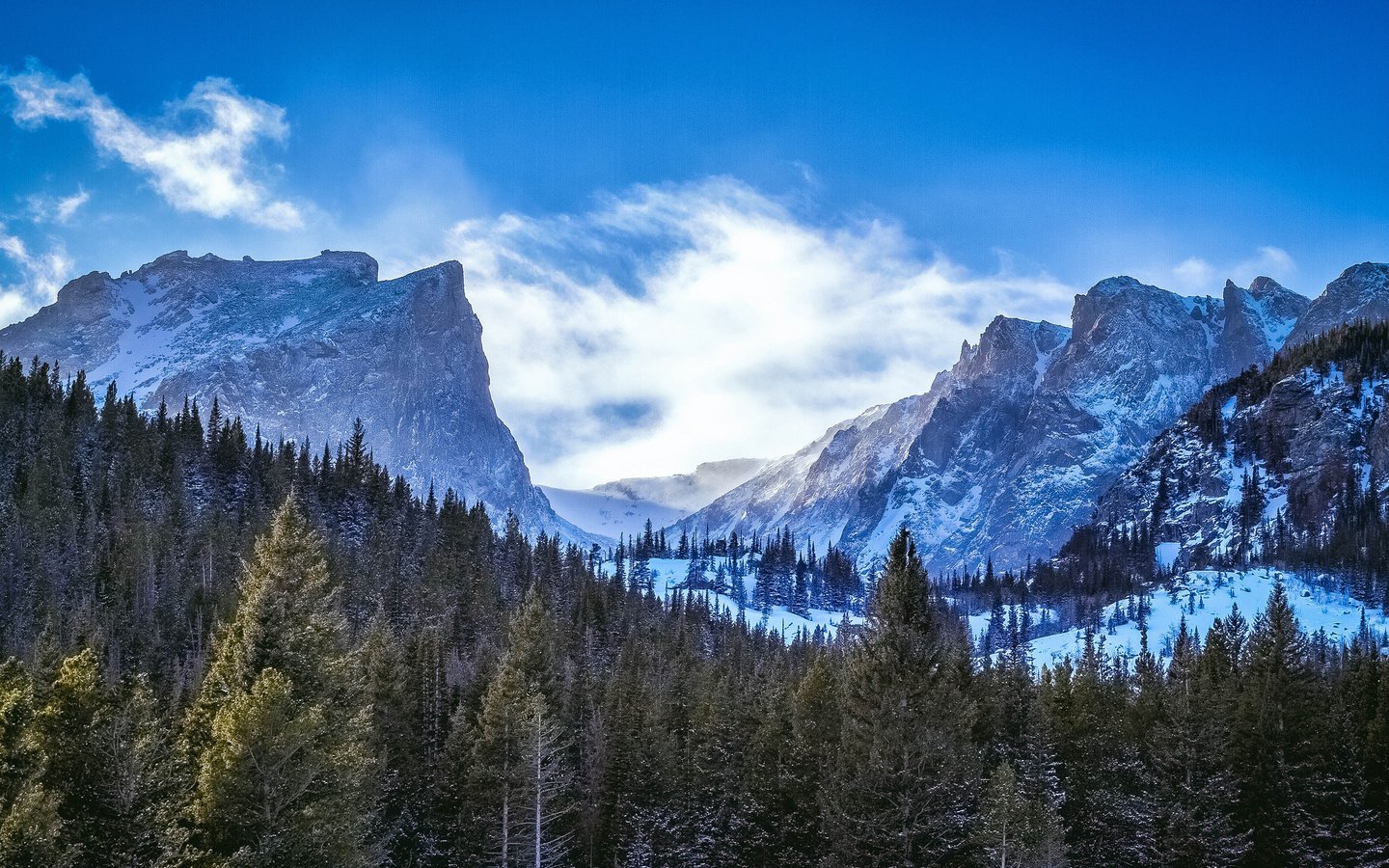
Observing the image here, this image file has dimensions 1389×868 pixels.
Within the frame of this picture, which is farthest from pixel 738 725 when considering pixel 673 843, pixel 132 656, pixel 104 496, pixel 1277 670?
pixel 104 496

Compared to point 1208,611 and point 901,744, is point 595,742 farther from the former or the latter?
point 1208,611

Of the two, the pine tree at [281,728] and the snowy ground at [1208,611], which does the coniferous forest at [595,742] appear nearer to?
the pine tree at [281,728]

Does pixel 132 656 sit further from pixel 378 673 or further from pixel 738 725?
pixel 738 725

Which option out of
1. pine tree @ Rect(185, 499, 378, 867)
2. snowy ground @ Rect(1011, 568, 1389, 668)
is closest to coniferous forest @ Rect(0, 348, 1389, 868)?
pine tree @ Rect(185, 499, 378, 867)

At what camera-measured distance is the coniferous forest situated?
21.5 m

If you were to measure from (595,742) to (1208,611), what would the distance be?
15380 centimetres

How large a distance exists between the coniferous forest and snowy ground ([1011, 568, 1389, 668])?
282 ft

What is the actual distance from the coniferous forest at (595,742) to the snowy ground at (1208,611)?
3387 inches

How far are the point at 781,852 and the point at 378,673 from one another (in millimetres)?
23615

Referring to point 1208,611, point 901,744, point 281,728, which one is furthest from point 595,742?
point 1208,611

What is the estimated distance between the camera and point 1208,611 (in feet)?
554

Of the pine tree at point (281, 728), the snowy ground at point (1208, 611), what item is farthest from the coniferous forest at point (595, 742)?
the snowy ground at point (1208, 611)

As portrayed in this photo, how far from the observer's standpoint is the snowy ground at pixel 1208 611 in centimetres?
15375

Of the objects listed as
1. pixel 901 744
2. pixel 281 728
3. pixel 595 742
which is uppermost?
pixel 281 728
